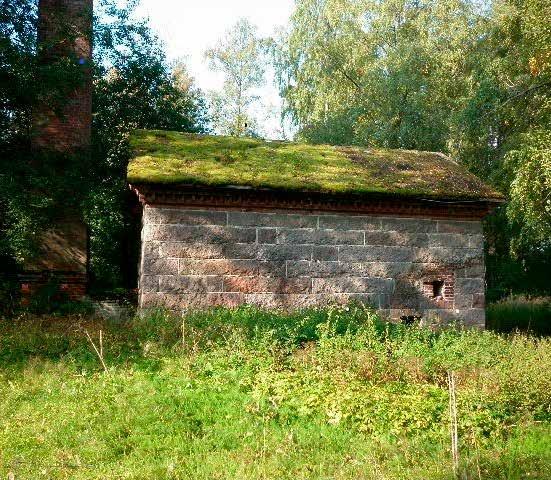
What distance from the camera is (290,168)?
11.7 meters

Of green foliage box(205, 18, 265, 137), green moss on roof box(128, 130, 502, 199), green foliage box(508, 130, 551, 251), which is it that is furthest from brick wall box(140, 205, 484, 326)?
green foliage box(205, 18, 265, 137)

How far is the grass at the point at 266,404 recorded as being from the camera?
5.17m

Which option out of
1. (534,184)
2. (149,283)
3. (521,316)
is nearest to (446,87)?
(521,316)

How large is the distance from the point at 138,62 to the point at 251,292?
9755mm

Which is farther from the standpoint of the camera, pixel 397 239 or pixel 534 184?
pixel 534 184

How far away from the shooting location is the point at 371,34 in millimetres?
26938

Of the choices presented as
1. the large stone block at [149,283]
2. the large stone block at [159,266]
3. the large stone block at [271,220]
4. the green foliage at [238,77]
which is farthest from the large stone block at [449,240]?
the green foliage at [238,77]

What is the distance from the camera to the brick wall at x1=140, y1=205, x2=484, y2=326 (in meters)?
10.6

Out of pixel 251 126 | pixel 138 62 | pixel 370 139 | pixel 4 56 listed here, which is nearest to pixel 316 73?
pixel 370 139

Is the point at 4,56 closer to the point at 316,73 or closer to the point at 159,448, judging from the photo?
the point at 159,448

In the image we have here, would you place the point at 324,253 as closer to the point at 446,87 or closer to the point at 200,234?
the point at 200,234

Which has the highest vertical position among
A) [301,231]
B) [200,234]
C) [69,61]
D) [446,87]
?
[446,87]

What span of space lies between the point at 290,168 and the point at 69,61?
234 inches

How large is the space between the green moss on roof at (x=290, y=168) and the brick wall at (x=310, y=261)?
61 centimetres
